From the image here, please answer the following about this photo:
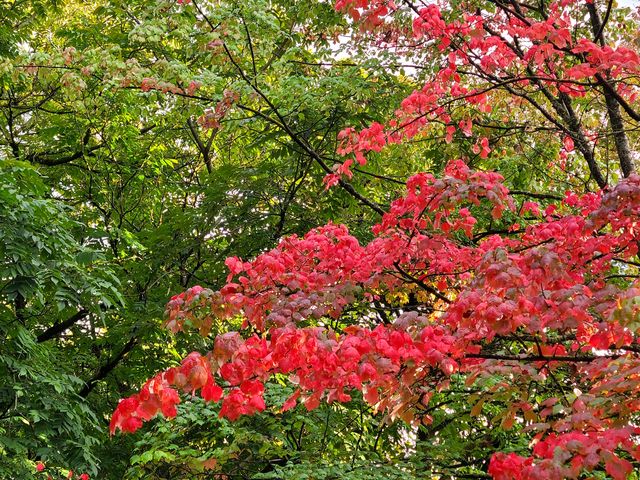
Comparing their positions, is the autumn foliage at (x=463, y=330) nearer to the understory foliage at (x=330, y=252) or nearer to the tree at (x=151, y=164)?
the understory foliage at (x=330, y=252)

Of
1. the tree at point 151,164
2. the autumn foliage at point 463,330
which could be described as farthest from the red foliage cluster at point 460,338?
the tree at point 151,164

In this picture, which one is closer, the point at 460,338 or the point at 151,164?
the point at 460,338

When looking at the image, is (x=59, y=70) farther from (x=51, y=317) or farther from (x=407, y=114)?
(x=407, y=114)

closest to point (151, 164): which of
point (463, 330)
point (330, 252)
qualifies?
point (330, 252)

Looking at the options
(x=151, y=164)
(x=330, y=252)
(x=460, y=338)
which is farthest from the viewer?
(x=151, y=164)

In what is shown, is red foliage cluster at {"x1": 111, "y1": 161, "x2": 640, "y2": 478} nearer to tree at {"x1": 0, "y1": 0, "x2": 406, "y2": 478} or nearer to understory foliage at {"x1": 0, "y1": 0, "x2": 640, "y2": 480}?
understory foliage at {"x1": 0, "y1": 0, "x2": 640, "y2": 480}

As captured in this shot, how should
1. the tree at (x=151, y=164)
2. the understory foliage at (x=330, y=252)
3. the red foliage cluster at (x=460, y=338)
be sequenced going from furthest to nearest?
the tree at (x=151, y=164) < the understory foliage at (x=330, y=252) < the red foliage cluster at (x=460, y=338)

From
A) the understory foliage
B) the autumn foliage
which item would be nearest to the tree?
the understory foliage

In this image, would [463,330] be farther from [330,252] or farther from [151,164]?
[151,164]

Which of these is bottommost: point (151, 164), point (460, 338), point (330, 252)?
point (460, 338)

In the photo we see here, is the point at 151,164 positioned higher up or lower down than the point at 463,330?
higher up

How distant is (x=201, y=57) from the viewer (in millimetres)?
9453

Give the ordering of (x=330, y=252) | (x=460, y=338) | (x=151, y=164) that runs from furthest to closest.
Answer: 1. (x=151, y=164)
2. (x=330, y=252)
3. (x=460, y=338)

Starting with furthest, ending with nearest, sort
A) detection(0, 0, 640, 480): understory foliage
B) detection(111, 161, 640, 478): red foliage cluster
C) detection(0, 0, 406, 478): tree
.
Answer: detection(0, 0, 406, 478): tree → detection(0, 0, 640, 480): understory foliage → detection(111, 161, 640, 478): red foliage cluster
